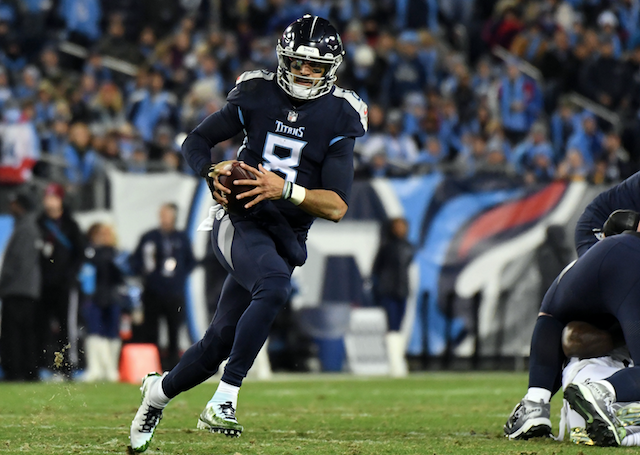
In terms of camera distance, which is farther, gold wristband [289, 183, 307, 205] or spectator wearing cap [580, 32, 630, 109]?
spectator wearing cap [580, 32, 630, 109]

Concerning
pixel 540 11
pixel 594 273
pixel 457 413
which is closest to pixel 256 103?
pixel 594 273

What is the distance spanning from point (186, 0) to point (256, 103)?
36.7 ft

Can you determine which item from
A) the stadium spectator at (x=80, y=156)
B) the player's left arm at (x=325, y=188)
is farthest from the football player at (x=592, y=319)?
the stadium spectator at (x=80, y=156)

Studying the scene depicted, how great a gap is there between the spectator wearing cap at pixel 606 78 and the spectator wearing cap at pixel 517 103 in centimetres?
84

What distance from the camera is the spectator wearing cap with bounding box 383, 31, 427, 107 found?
14.6 m

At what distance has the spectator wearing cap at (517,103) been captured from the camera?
14.3 m

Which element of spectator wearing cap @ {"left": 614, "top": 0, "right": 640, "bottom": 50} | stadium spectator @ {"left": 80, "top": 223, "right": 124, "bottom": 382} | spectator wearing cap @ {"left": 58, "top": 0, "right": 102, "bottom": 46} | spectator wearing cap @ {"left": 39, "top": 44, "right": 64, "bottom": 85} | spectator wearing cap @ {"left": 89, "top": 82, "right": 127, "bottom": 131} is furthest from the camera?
spectator wearing cap @ {"left": 614, "top": 0, "right": 640, "bottom": 50}

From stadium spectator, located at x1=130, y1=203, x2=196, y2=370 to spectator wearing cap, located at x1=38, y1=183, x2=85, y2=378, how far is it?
613 millimetres

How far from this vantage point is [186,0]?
1585 cm

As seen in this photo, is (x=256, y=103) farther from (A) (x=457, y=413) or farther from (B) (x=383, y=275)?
(B) (x=383, y=275)

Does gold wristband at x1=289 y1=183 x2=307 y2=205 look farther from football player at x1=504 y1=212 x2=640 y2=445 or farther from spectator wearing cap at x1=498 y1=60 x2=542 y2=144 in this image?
spectator wearing cap at x1=498 y1=60 x2=542 y2=144

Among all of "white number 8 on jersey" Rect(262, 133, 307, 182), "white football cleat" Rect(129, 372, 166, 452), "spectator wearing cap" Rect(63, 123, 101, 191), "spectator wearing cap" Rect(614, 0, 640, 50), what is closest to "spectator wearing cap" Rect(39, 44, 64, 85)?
"spectator wearing cap" Rect(63, 123, 101, 191)

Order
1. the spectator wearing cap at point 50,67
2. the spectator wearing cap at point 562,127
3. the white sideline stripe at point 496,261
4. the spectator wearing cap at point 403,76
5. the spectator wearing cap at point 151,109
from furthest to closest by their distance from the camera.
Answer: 1. the spectator wearing cap at point 403,76
2. the spectator wearing cap at point 562,127
3. the spectator wearing cap at point 50,67
4. the spectator wearing cap at point 151,109
5. the white sideline stripe at point 496,261

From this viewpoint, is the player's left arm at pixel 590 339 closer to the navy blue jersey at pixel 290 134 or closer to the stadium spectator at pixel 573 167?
the navy blue jersey at pixel 290 134
